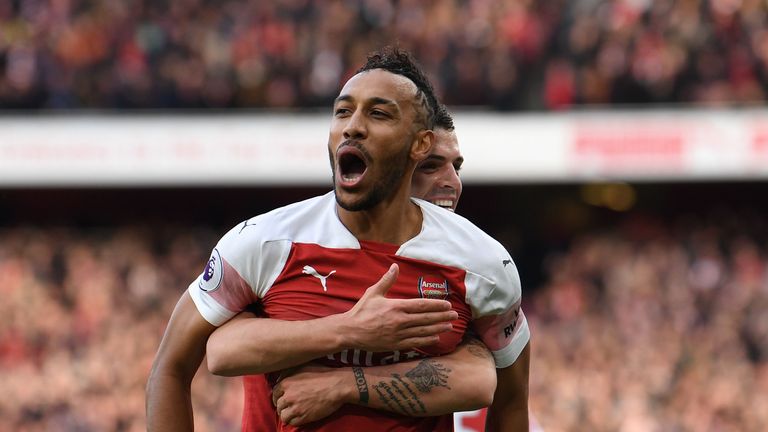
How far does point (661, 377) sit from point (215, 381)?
5.13 meters

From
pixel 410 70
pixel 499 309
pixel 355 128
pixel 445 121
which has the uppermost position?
pixel 410 70

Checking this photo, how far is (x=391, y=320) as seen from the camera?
11.3 feet

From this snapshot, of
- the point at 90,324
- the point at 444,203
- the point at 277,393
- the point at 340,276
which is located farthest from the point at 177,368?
the point at 90,324

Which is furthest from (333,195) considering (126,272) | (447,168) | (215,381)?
(126,272)

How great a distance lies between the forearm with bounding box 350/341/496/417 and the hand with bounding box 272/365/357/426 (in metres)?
0.04

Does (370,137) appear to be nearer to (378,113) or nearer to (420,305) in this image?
(378,113)

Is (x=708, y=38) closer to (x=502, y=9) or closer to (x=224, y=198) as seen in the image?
(x=502, y=9)

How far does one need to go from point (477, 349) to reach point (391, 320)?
0.48 m

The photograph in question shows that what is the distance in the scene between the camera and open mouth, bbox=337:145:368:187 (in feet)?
11.8

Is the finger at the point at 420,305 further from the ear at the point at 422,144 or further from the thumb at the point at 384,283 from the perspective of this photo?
the ear at the point at 422,144

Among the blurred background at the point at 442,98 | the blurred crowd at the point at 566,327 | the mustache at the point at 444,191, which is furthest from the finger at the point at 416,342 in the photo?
the blurred background at the point at 442,98

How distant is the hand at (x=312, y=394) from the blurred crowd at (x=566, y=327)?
9271 millimetres

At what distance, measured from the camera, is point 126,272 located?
1667cm

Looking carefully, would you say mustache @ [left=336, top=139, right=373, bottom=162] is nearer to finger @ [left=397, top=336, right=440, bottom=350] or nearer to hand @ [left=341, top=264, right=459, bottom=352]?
hand @ [left=341, top=264, right=459, bottom=352]
